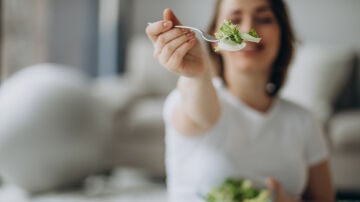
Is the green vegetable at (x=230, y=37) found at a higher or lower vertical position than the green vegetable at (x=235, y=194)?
higher

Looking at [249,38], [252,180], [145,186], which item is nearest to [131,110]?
[145,186]

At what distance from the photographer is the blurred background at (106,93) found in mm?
1452

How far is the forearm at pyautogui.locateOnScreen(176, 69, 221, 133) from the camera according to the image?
2.31 ft

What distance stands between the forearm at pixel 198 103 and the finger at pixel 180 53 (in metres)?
0.09

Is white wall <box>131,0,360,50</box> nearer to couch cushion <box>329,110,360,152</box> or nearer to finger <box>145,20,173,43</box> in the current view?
couch cushion <box>329,110,360,152</box>

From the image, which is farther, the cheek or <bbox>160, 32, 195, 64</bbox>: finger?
the cheek

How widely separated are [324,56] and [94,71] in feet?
4.60

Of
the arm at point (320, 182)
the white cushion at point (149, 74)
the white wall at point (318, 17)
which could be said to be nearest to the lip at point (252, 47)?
the arm at point (320, 182)

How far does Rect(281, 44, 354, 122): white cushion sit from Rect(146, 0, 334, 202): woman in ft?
4.05

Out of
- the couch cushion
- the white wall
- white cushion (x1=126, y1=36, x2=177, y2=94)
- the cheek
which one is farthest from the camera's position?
the white wall

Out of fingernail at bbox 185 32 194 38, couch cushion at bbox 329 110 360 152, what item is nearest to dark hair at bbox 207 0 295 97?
fingernail at bbox 185 32 194 38

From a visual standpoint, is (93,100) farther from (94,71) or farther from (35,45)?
(94,71)

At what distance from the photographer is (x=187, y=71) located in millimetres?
638

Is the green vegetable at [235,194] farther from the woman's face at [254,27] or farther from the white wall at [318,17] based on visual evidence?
the white wall at [318,17]
